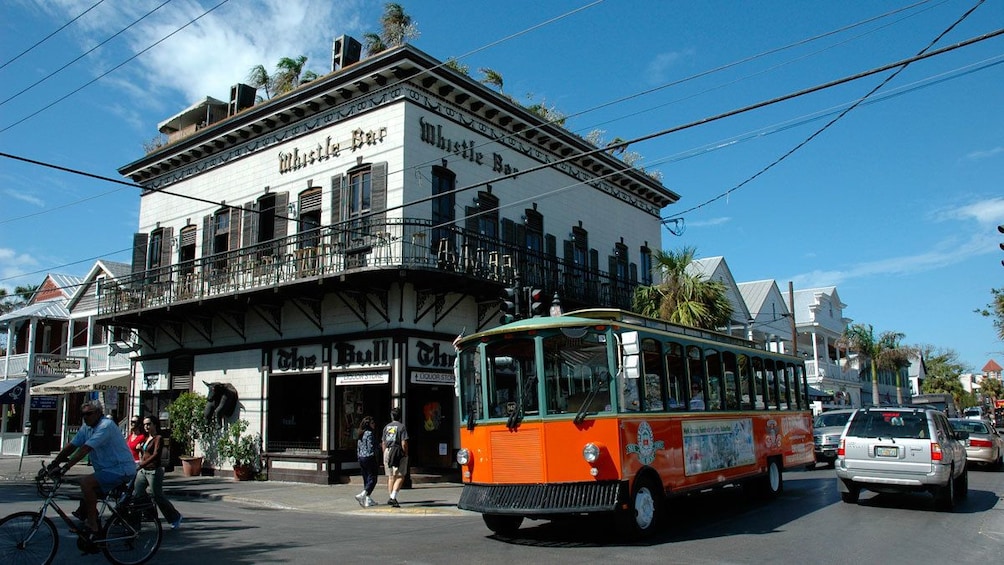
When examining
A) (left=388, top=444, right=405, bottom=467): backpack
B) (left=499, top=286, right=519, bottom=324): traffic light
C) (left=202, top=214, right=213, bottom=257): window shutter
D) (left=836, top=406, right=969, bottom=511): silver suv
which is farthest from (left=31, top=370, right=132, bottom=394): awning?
(left=836, top=406, right=969, bottom=511): silver suv

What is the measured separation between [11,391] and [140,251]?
953cm

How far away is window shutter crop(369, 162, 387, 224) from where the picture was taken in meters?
19.2

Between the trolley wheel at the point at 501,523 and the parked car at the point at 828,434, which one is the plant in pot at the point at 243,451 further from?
the parked car at the point at 828,434

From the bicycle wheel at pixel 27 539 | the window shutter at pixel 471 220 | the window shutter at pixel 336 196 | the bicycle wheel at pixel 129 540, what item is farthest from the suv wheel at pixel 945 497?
the window shutter at pixel 336 196

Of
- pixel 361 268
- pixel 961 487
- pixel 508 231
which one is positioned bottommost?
pixel 961 487

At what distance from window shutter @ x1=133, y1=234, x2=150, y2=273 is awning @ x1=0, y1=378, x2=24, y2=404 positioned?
357 inches

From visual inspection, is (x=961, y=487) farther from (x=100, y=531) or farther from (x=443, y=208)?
(x=100, y=531)

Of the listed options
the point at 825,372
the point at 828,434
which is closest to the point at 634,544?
the point at 828,434

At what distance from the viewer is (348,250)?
62.0 feet

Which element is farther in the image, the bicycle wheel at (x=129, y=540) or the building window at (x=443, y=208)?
the building window at (x=443, y=208)

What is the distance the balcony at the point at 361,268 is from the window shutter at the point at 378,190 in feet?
1.04

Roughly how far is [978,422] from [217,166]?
24.0m

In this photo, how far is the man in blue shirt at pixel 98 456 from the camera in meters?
8.20

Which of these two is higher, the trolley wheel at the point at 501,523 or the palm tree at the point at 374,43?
the palm tree at the point at 374,43
